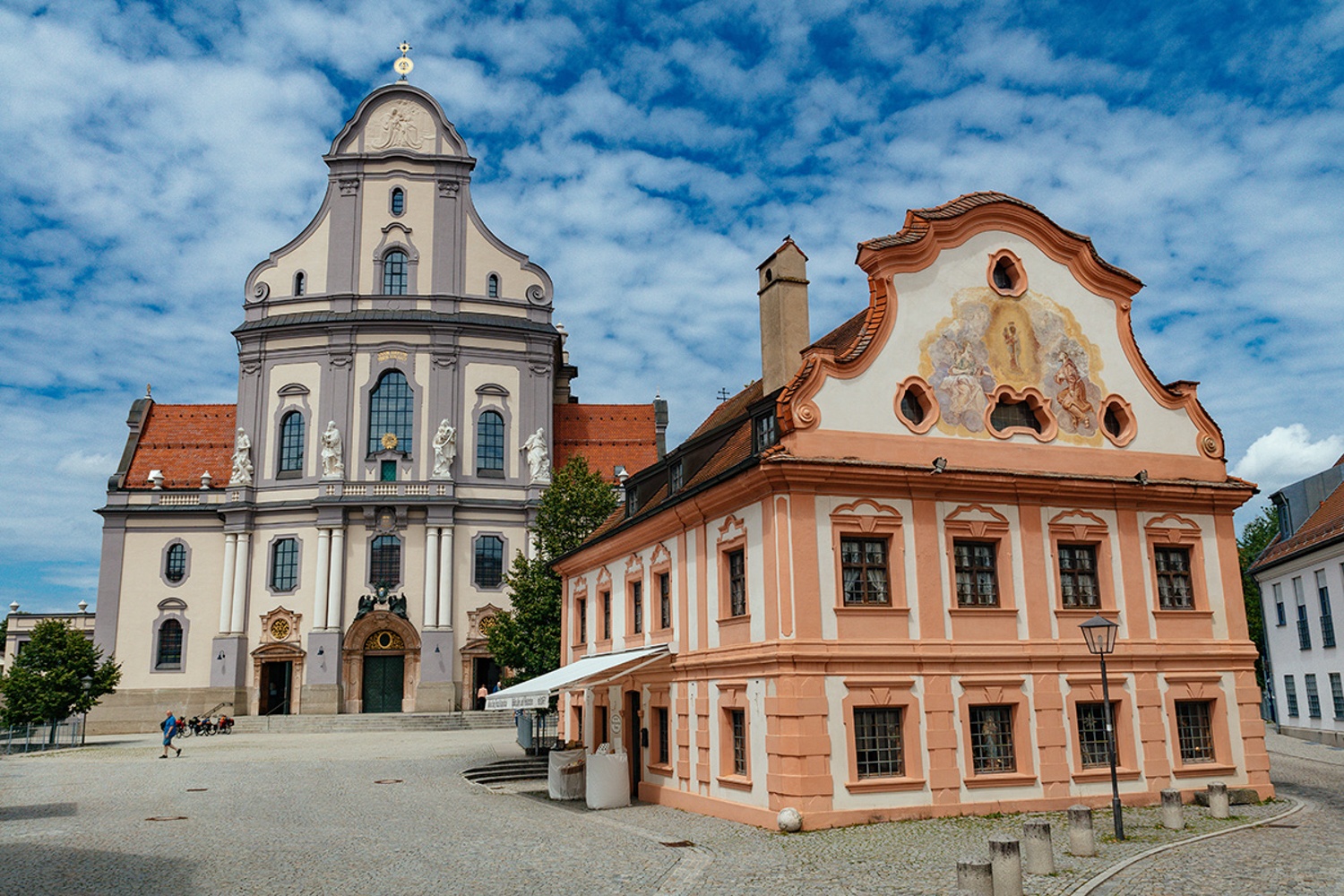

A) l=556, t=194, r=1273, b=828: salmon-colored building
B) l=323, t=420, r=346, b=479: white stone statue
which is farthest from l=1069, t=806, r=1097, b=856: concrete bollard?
l=323, t=420, r=346, b=479: white stone statue

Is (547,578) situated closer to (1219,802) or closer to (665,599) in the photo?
(665,599)

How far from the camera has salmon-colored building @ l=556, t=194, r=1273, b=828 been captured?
19.9 meters

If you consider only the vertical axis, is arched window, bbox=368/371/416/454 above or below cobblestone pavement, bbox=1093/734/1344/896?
above

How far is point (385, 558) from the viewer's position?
56125 millimetres

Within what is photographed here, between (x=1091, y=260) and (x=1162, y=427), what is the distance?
3875mm

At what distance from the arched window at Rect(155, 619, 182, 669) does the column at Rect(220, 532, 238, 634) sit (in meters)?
2.72

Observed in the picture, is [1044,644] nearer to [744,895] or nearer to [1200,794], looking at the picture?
[1200,794]

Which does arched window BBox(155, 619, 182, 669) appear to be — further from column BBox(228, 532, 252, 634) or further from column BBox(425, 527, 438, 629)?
column BBox(425, 527, 438, 629)

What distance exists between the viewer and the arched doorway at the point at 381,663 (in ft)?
177

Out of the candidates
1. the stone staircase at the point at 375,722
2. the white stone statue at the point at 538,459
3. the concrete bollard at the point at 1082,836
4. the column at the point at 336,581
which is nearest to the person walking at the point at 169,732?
the stone staircase at the point at 375,722

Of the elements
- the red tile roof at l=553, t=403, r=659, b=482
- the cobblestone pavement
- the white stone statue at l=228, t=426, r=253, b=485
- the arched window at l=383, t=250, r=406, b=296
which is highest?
the arched window at l=383, t=250, r=406, b=296

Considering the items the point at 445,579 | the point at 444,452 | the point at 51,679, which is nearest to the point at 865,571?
the point at 51,679

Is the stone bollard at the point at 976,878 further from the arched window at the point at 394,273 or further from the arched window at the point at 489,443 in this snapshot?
the arched window at the point at 394,273

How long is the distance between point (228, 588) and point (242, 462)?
20.6 ft
